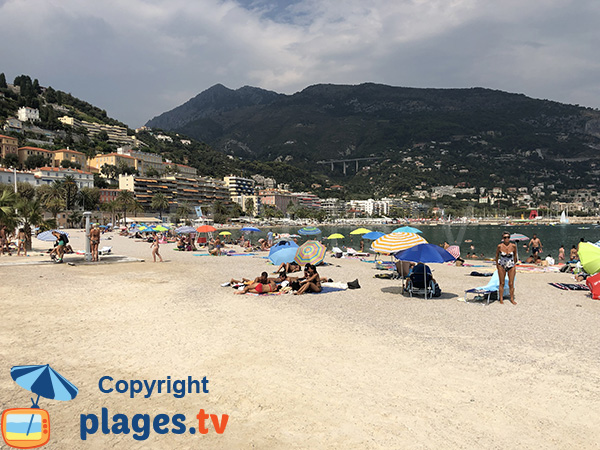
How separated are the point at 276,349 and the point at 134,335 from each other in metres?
2.64

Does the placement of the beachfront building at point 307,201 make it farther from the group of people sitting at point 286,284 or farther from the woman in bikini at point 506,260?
the woman in bikini at point 506,260

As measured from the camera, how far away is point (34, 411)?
310 centimetres

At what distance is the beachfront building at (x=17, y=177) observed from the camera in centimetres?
7725

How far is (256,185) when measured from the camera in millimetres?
199125

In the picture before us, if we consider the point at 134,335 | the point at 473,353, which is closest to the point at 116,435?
the point at 134,335

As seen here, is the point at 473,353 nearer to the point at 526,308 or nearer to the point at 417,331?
the point at 417,331

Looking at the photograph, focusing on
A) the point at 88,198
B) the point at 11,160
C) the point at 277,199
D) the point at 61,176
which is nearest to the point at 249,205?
the point at 277,199

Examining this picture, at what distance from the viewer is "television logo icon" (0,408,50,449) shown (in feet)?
9.98

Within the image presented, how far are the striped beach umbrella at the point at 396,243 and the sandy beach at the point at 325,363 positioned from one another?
1.39 metres

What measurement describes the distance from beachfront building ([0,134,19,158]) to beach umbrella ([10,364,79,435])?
11621cm

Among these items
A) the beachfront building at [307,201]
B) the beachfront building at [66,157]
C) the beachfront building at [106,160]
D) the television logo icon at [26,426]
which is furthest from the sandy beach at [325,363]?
the beachfront building at [307,201]

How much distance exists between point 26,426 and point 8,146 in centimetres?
11891

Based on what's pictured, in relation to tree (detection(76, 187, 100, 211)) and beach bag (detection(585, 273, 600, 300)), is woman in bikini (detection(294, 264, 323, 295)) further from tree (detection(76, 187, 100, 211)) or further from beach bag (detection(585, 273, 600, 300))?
tree (detection(76, 187, 100, 211))

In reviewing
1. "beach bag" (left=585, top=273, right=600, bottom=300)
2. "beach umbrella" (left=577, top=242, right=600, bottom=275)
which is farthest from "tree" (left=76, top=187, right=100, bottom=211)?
"beach bag" (left=585, top=273, right=600, bottom=300)
